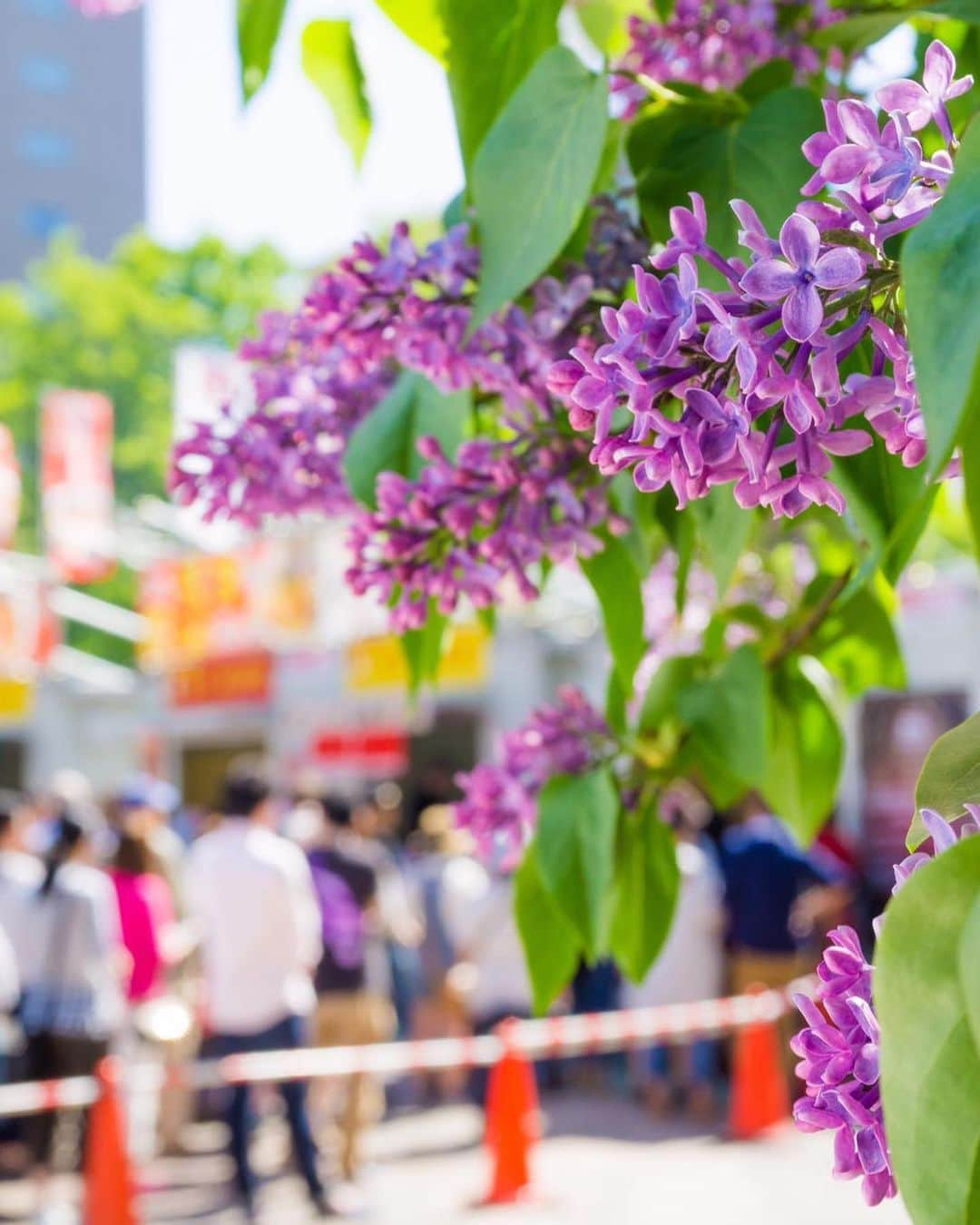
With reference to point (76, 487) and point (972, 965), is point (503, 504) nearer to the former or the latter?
point (972, 965)

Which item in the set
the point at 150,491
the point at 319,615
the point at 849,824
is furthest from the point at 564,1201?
the point at 150,491

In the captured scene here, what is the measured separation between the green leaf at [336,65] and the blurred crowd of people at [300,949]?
5.56m

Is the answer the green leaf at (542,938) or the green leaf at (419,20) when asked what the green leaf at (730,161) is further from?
the green leaf at (542,938)

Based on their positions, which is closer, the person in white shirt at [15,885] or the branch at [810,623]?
the branch at [810,623]

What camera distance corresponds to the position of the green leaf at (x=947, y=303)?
0.59 metres

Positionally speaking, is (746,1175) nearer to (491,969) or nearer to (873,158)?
(491,969)

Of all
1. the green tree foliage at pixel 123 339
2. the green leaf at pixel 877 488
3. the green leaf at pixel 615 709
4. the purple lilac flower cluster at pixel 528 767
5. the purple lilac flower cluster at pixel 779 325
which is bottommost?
the purple lilac flower cluster at pixel 528 767

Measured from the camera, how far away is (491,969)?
10039mm

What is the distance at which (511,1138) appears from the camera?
8.53 m

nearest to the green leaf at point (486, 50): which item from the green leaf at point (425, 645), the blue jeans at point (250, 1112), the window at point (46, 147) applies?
the green leaf at point (425, 645)

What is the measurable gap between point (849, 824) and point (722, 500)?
42.2 feet

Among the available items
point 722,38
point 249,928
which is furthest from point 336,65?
point 249,928

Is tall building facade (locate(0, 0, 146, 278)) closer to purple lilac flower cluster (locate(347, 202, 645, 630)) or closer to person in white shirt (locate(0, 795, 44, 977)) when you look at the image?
person in white shirt (locate(0, 795, 44, 977))

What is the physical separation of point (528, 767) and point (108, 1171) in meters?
5.87
